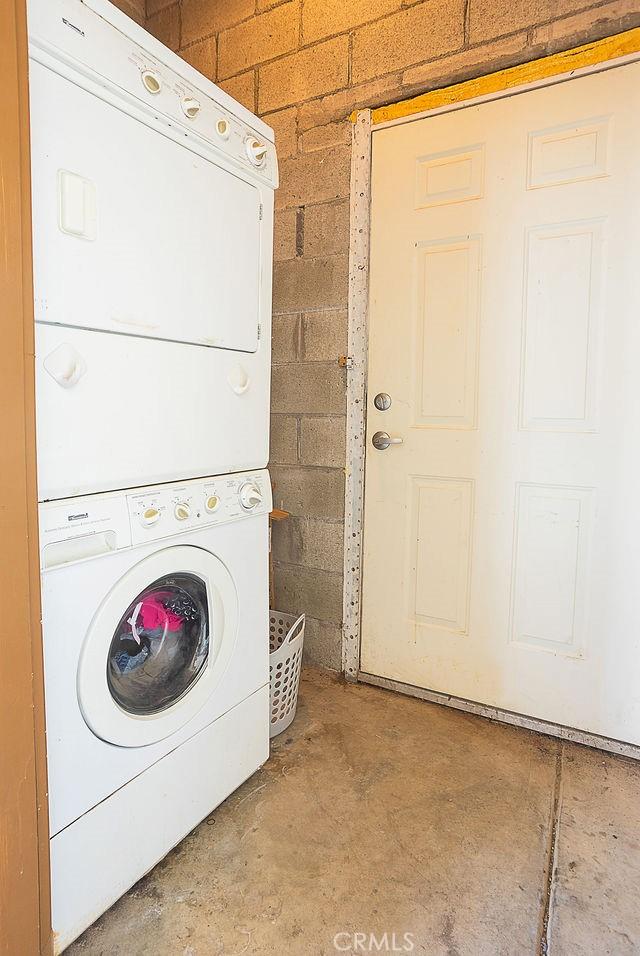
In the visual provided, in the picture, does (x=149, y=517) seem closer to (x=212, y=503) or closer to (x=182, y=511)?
(x=182, y=511)

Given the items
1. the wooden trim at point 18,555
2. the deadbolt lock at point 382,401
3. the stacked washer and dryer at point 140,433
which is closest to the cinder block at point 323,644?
the stacked washer and dryer at point 140,433

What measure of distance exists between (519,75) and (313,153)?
0.75 metres

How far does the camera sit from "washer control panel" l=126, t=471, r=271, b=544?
118 cm

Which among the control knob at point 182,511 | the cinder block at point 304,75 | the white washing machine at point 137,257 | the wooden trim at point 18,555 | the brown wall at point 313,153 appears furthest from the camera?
the cinder block at point 304,75

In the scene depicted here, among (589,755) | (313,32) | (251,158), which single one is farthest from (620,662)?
(313,32)

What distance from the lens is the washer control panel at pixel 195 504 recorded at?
3.87ft

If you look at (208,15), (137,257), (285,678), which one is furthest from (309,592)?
(208,15)

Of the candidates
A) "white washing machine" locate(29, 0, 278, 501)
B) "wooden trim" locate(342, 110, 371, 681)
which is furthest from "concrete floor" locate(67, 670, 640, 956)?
"white washing machine" locate(29, 0, 278, 501)

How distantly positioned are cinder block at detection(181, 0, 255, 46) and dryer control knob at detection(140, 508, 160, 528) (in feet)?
6.99

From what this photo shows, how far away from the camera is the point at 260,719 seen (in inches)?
63.5

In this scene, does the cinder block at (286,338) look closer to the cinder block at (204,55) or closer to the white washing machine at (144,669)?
the white washing machine at (144,669)

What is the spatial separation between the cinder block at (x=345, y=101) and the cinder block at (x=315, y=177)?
0.36 feet

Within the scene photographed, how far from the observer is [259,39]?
2.21 m

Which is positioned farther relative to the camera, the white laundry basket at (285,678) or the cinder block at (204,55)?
the cinder block at (204,55)
